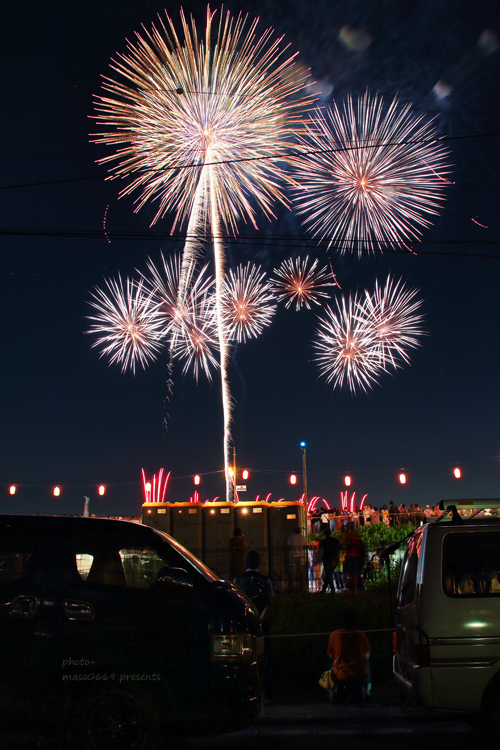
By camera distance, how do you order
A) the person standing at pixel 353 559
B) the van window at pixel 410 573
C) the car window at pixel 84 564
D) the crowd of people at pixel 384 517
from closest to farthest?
the car window at pixel 84 564 < the van window at pixel 410 573 < the person standing at pixel 353 559 < the crowd of people at pixel 384 517

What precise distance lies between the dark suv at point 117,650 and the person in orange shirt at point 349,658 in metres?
2.16

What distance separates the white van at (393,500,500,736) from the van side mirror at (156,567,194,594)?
1938mm

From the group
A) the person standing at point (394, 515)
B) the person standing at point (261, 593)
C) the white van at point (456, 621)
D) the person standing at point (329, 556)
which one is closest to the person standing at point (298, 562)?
the person standing at point (329, 556)

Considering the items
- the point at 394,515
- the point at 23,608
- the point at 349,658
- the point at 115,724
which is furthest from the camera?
the point at 394,515

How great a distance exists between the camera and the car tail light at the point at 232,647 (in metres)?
4.42

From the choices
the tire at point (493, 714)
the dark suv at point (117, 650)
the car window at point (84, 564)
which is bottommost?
the tire at point (493, 714)

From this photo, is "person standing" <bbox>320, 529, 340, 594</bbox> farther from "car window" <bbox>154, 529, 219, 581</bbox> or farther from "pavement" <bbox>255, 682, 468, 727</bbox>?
"car window" <bbox>154, 529, 219, 581</bbox>

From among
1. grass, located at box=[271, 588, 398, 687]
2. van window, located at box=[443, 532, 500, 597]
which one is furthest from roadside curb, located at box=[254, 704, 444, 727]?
van window, located at box=[443, 532, 500, 597]

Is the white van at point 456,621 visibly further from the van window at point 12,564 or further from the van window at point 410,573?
the van window at point 12,564

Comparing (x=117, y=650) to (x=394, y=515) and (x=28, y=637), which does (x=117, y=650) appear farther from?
(x=394, y=515)

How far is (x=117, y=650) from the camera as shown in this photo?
434 centimetres

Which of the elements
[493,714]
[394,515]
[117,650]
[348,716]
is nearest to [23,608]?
[117,650]

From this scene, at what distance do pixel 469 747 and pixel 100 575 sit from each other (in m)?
3.63

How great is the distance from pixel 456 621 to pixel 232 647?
1.84 m
